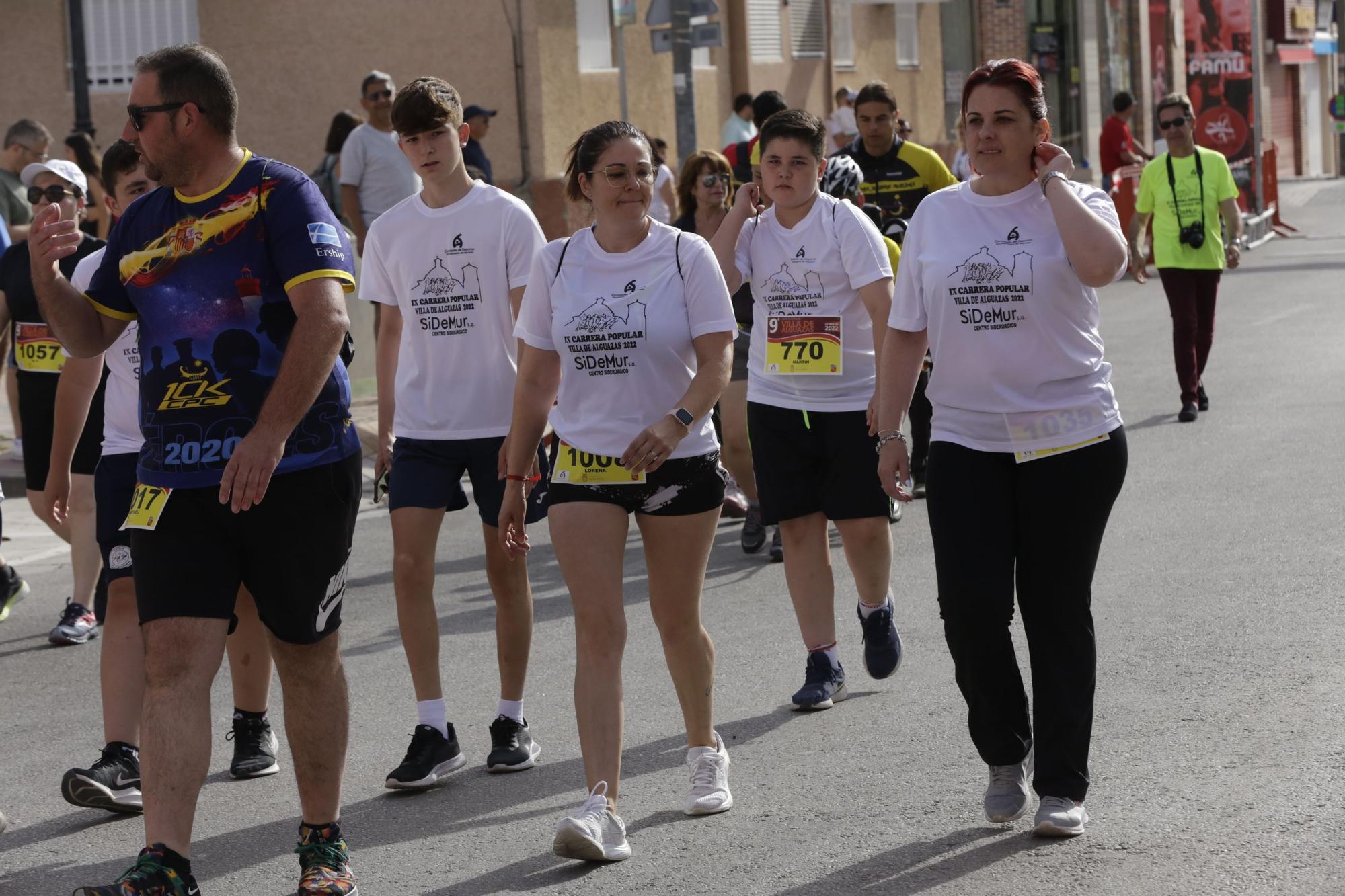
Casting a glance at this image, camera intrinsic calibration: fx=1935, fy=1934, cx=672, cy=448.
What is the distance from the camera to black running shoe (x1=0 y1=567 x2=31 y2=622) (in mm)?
8719

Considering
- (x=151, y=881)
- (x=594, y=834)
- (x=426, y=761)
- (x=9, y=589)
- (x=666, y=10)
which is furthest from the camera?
(x=666, y=10)

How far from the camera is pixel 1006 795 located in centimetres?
506

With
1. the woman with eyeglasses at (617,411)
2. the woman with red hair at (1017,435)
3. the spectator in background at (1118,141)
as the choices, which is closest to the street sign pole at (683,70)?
the spectator in background at (1118,141)

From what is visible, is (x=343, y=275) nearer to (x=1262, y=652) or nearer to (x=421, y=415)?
(x=421, y=415)

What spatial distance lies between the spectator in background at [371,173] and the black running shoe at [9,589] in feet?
20.7

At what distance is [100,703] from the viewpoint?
727 cm

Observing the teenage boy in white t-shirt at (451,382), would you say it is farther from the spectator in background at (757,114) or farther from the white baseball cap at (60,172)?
the spectator in background at (757,114)

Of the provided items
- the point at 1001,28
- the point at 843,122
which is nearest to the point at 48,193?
the point at 843,122

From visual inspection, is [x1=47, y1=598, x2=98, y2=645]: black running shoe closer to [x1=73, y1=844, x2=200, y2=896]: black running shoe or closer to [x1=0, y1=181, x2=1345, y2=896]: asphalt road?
[x1=0, y1=181, x2=1345, y2=896]: asphalt road

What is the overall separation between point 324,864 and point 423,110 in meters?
2.44

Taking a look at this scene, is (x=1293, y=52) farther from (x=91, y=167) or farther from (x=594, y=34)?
(x=91, y=167)

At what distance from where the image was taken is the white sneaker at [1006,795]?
5.06 metres

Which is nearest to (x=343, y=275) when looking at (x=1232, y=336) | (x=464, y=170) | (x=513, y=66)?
A: (x=464, y=170)

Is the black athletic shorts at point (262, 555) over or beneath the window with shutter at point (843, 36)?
beneath
